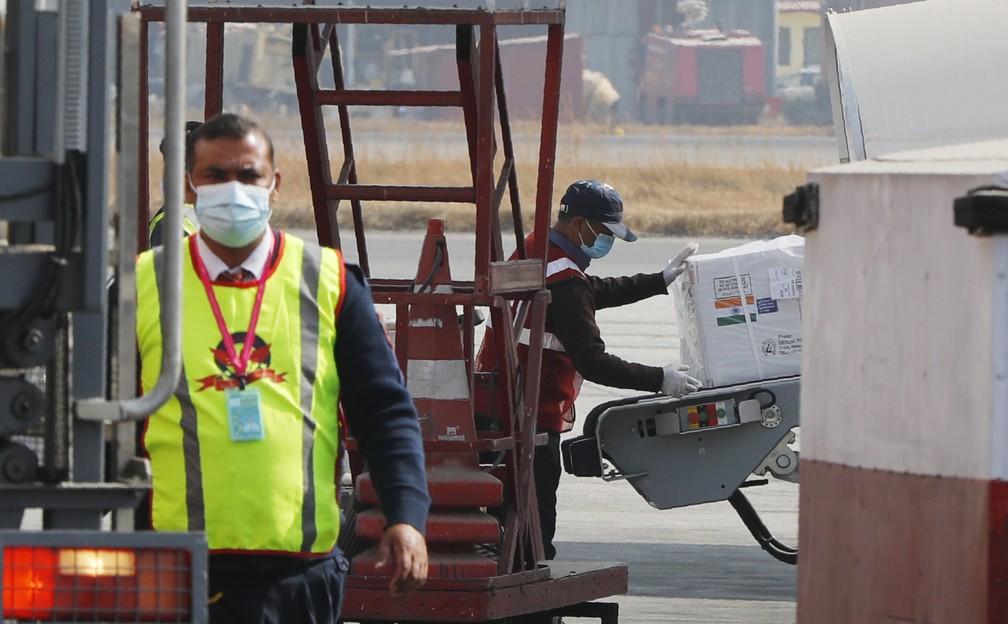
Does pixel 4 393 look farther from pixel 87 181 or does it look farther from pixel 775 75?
pixel 775 75

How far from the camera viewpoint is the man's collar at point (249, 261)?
13.2 feet

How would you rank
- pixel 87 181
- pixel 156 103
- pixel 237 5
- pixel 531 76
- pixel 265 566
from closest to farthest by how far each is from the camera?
1. pixel 87 181
2. pixel 265 566
3. pixel 237 5
4. pixel 156 103
5. pixel 531 76

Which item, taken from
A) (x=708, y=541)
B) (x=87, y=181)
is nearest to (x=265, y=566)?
(x=87, y=181)

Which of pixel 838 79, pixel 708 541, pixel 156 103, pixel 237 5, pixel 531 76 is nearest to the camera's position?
pixel 237 5

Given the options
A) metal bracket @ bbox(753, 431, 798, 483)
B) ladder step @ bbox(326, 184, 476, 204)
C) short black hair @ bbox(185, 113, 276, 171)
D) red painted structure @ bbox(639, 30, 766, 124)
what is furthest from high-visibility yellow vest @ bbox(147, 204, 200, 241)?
red painted structure @ bbox(639, 30, 766, 124)

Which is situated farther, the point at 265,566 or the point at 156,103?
the point at 156,103

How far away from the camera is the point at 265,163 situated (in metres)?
4.17

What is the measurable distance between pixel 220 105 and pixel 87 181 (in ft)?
13.1

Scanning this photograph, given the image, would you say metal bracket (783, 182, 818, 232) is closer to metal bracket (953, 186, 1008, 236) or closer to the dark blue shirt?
metal bracket (953, 186, 1008, 236)

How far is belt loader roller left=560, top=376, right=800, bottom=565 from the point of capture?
781cm

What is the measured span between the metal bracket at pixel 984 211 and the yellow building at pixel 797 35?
6799 cm

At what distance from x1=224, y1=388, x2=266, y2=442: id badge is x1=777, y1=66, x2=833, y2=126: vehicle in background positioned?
199 feet

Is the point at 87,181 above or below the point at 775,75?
below

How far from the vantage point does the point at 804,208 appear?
4.48 m
